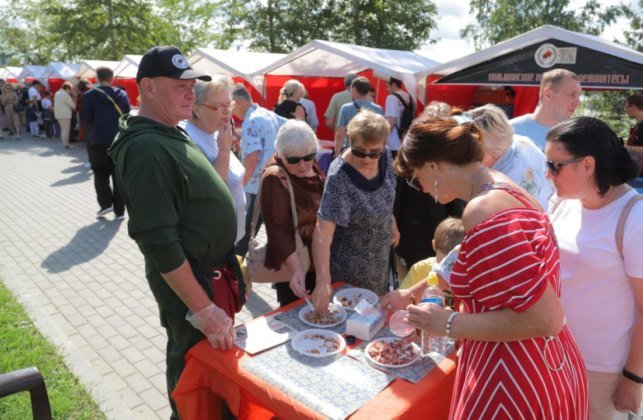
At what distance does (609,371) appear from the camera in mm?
1832

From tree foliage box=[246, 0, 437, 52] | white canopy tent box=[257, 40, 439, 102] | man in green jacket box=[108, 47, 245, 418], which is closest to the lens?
man in green jacket box=[108, 47, 245, 418]

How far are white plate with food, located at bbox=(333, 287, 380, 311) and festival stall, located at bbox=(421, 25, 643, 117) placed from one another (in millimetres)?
5646

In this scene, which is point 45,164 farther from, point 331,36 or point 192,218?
point 331,36

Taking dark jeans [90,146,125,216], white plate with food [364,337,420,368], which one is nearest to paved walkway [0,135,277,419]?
dark jeans [90,146,125,216]

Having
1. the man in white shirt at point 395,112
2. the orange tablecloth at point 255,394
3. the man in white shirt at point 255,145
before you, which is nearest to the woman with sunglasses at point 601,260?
the orange tablecloth at point 255,394

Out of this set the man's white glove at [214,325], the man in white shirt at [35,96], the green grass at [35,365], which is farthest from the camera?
the man in white shirt at [35,96]

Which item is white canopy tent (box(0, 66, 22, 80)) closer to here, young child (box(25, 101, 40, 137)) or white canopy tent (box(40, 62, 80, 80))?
white canopy tent (box(40, 62, 80, 80))

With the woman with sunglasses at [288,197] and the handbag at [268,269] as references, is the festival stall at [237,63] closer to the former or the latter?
the woman with sunglasses at [288,197]

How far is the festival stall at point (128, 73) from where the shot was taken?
1421cm

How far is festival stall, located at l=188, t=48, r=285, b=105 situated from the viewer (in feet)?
32.8

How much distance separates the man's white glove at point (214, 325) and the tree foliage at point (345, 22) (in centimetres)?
2249

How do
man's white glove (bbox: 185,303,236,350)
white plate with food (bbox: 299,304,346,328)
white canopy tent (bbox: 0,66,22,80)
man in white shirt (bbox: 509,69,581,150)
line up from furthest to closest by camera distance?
white canopy tent (bbox: 0,66,22,80) < man in white shirt (bbox: 509,69,581,150) < white plate with food (bbox: 299,304,346,328) < man's white glove (bbox: 185,303,236,350)

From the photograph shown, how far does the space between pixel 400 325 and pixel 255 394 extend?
0.70 meters

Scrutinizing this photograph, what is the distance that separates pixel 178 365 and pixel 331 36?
2319cm
